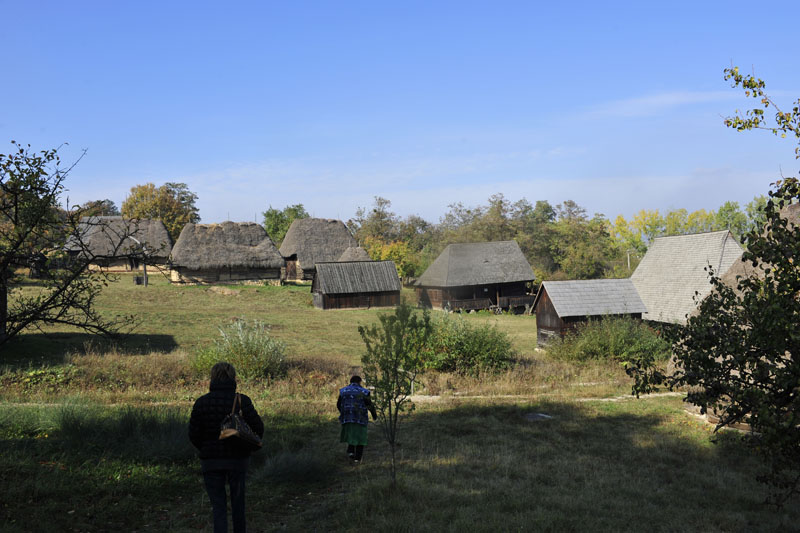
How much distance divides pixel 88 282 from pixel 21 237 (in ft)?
3.43

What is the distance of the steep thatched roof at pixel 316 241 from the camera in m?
55.4

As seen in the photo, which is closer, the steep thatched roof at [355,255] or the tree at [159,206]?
the steep thatched roof at [355,255]

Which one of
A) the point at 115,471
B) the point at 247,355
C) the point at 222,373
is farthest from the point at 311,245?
the point at 222,373

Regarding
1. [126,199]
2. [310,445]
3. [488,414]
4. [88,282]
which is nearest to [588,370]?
[488,414]

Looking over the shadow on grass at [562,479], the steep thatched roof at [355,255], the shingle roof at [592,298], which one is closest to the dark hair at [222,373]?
the shadow on grass at [562,479]

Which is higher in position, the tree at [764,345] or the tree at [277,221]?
the tree at [277,221]

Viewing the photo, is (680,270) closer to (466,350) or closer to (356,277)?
(466,350)

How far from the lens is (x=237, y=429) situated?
18.2ft

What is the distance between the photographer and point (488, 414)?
13172 mm

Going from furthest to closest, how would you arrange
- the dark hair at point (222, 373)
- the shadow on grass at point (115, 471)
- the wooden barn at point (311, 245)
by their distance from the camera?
1. the wooden barn at point (311, 245)
2. the shadow on grass at point (115, 471)
3. the dark hair at point (222, 373)

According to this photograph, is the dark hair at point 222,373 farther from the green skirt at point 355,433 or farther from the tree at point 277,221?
the tree at point 277,221

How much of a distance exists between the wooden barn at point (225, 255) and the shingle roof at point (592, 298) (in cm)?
2885

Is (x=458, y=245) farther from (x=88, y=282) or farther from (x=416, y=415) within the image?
(x=88, y=282)

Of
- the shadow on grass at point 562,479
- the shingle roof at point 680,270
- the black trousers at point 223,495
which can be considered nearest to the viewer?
the black trousers at point 223,495
